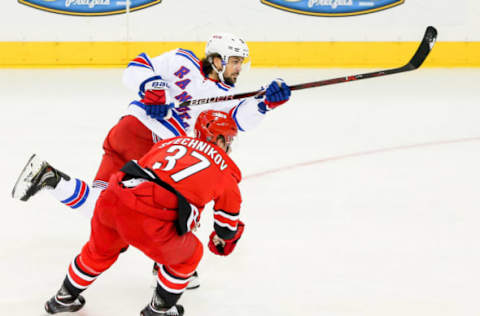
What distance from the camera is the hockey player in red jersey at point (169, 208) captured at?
6.93ft

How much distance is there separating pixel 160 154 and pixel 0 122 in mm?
3849

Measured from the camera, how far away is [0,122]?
5.61 m

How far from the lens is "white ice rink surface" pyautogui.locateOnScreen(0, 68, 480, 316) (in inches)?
102

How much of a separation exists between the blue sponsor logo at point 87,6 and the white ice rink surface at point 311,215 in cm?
139

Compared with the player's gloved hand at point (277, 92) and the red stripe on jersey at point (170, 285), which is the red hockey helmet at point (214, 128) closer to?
the player's gloved hand at point (277, 92)

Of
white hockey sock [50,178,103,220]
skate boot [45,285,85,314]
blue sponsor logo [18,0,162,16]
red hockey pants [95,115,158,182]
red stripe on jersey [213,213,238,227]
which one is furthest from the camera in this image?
blue sponsor logo [18,0,162,16]

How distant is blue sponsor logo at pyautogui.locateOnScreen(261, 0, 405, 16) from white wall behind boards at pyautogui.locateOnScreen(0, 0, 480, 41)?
6cm

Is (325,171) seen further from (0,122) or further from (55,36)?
(55,36)

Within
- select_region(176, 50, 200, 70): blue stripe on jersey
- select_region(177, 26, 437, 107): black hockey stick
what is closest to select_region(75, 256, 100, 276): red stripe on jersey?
select_region(177, 26, 437, 107): black hockey stick

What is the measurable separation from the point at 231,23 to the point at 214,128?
582 cm

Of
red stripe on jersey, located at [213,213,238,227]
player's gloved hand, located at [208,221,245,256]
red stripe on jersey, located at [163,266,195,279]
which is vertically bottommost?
red stripe on jersey, located at [163,266,195,279]

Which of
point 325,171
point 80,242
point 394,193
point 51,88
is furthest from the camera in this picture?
point 51,88

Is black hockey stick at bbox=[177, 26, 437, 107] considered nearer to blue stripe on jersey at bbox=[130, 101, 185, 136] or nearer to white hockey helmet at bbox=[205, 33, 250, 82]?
blue stripe on jersey at bbox=[130, 101, 185, 136]

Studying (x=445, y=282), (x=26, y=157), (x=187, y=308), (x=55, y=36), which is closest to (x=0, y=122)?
(x=26, y=157)
